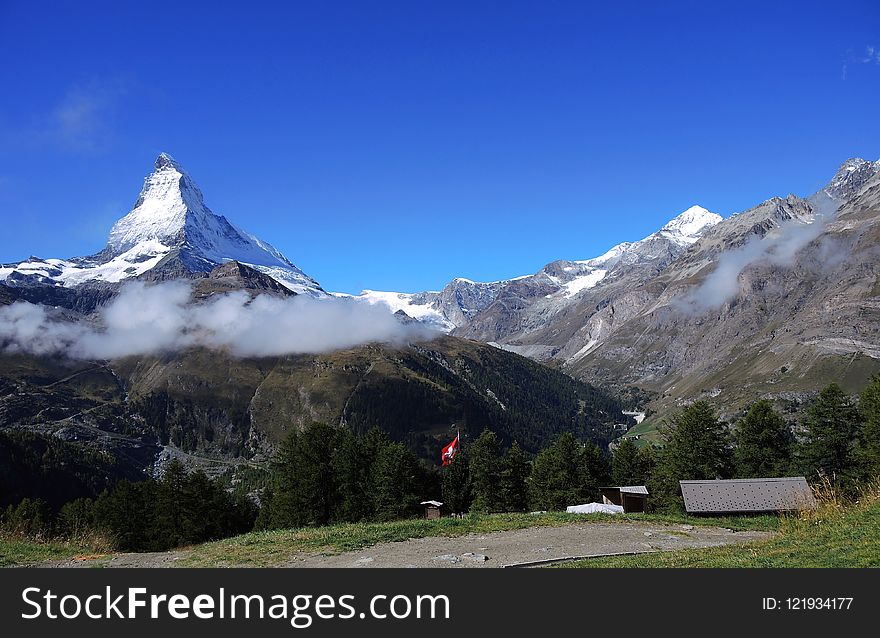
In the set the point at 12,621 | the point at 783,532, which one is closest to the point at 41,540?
the point at 12,621

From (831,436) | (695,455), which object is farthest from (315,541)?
(831,436)

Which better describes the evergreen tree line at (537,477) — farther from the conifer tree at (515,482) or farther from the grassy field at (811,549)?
the grassy field at (811,549)

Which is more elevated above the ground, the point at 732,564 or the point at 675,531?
the point at 732,564

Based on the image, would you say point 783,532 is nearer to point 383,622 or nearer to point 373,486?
point 383,622

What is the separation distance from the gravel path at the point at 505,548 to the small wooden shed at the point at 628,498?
29399 millimetres

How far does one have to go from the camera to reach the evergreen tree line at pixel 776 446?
55.8 meters

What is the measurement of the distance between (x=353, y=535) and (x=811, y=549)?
17644 mm

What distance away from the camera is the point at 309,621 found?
10.4 meters

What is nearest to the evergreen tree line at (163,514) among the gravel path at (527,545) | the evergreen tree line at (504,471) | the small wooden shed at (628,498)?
the evergreen tree line at (504,471)

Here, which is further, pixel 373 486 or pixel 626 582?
pixel 373 486

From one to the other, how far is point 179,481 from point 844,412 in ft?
243

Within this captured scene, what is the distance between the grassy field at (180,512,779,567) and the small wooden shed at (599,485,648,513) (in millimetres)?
24416

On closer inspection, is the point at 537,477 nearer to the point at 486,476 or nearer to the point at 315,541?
the point at 486,476

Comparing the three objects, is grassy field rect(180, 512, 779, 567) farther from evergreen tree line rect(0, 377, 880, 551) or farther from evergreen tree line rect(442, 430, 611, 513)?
evergreen tree line rect(442, 430, 611, 513)
